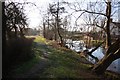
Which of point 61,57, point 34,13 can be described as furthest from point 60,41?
point 34,13

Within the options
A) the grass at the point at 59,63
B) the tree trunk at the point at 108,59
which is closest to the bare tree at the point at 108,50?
the tree trunk at the point at 108,59

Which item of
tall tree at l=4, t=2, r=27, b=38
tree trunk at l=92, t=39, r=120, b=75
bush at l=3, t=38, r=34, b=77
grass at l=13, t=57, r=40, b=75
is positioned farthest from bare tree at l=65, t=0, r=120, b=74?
tall tree at l=4, t=2, r=27, b=38

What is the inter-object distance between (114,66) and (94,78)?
1.41 feet

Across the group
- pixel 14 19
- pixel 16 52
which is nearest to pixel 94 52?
pixel 16 52

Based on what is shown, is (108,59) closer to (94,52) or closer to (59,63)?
(94,52)

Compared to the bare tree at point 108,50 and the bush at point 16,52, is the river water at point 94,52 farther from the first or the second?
the bush at point 16,52

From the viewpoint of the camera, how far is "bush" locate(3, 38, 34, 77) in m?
6.70

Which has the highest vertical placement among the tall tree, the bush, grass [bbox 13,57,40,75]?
the tall tree

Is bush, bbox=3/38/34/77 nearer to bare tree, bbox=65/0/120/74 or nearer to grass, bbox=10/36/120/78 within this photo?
grass, bbox=10/36/120/78

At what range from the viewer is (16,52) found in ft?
22.0

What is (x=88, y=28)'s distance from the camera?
6.70 metres

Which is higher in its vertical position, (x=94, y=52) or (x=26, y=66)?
(x=94, y=52)

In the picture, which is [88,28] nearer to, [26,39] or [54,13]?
[54,13]

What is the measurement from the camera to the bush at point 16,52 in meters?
6.70
